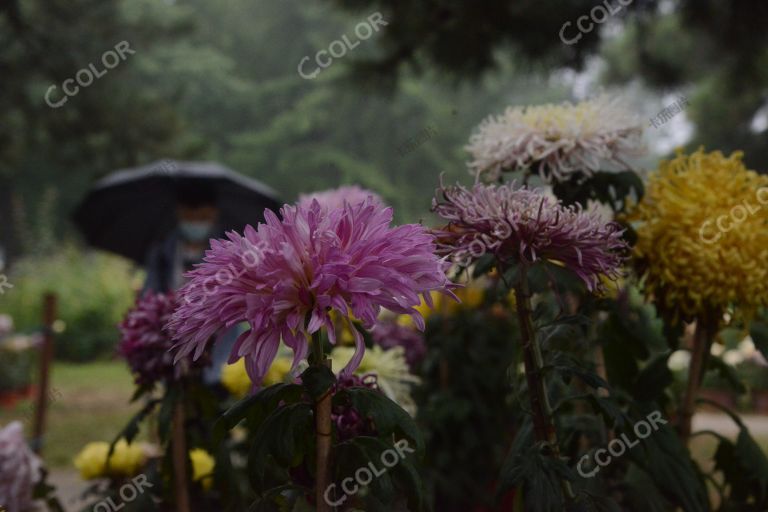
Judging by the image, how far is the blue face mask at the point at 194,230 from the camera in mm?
4555

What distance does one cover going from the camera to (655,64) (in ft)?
20.7

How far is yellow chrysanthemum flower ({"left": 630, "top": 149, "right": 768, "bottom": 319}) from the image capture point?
1.50 metres

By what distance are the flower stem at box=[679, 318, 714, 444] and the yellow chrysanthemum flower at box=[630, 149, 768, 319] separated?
78 millimetres

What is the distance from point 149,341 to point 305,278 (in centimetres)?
83

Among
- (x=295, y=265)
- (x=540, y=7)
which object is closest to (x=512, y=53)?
(x=540, y=7)

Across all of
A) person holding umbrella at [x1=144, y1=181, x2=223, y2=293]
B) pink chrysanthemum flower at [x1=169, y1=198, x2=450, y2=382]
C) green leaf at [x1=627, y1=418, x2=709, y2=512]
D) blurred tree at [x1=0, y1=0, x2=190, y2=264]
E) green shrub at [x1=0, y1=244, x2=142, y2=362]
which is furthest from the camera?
green shrub at [x1=0, y1=244, x2=142, y2=362]

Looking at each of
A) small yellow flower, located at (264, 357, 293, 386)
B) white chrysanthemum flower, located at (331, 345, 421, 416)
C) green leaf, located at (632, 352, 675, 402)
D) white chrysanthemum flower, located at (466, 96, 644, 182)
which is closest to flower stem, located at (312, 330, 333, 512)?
white chrysanthemum flower, located at (466, 96, 644, 182)

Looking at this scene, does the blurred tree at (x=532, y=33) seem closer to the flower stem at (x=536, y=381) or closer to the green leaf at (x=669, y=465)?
the green leaf at (x=669, y=465)

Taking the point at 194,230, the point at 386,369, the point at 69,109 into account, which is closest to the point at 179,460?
the point at 386,369

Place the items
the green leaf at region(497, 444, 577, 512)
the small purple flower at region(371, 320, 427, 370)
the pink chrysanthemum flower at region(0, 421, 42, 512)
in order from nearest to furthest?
the green leaf at region(497, 444, 577, 512) → the pink chrysanthemum flower at region(0, 421, 42, 512) → the small purple flower at region(371, 320, 427, 370)

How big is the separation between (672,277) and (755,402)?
7575mm

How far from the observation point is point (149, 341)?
1681 mm

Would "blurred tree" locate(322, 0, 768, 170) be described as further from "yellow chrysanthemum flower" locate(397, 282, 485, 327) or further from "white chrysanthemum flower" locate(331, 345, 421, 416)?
"white chrysanthemum flower" locate(331, 345, 421, 416)

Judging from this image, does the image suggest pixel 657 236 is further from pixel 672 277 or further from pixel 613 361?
pixel 613 361
